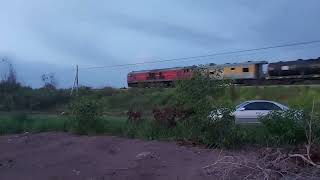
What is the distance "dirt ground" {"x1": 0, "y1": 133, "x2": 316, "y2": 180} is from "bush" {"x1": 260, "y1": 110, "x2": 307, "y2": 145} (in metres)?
1.04

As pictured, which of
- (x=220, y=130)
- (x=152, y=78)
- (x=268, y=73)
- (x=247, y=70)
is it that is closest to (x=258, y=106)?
(x=220, y=130)

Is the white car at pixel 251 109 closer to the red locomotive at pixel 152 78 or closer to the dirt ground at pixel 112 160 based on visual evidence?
the dirt ground at pixel 112 160

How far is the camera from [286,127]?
14055 millimetres

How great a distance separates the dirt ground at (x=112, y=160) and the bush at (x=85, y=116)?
1688mm

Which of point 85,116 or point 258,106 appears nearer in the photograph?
point 85,116

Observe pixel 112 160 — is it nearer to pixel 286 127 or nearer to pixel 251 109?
pixel 286 127

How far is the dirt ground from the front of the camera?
10664 mm

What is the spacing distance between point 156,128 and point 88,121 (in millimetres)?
2630

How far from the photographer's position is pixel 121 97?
59.5 meters

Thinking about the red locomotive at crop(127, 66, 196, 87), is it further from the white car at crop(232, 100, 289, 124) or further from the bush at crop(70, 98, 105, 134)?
the bush at crop(70, 98, 105, 134)

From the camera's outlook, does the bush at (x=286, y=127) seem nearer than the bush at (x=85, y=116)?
Yes

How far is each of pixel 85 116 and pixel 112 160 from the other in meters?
5.32

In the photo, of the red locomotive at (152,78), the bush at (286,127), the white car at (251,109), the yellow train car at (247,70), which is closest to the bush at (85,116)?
the bush at (286,127)

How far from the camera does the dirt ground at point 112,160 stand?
10664 millimetres
